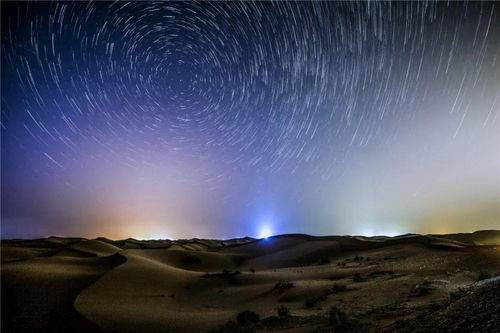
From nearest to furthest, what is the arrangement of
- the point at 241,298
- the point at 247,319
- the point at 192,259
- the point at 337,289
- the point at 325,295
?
1. the point at 247,319
2. the point at 325,295
3. the point at 337,289
4. the point at 241,298
5. the point at 192,259

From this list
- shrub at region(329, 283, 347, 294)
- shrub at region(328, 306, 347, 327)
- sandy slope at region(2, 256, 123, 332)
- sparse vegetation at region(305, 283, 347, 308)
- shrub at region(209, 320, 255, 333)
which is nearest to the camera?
shrub at region(328, 306, 347, 327)

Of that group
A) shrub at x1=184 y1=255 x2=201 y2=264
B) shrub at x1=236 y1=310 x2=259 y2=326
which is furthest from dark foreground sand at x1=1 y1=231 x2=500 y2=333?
shrub at x1=184 y1=255 x2=201 y2=264

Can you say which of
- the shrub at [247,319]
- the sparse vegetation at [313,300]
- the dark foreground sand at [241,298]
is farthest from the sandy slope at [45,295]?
the sparse vegetation at [313,300]

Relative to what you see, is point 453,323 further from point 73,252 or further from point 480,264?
point 73,252

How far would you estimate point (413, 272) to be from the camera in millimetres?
20406

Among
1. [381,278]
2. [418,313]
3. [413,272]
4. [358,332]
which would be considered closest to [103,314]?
[358,332]

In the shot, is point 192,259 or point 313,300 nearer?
point 313,300

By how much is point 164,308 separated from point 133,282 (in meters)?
5.58

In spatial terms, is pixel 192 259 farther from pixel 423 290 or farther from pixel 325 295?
pixel 423 290

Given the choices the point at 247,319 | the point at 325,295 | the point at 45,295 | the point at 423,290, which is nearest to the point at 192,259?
the point at 45,295

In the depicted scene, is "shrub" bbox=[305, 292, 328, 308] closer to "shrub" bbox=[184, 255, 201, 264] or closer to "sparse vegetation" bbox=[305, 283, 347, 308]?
"sparse vegetation" bbox=[305, 283, 347, 308]

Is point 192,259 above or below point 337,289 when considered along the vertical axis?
above

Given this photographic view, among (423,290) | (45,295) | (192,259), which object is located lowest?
(45,295)

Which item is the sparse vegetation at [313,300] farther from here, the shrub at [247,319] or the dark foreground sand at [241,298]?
the shrub at [247,319]
